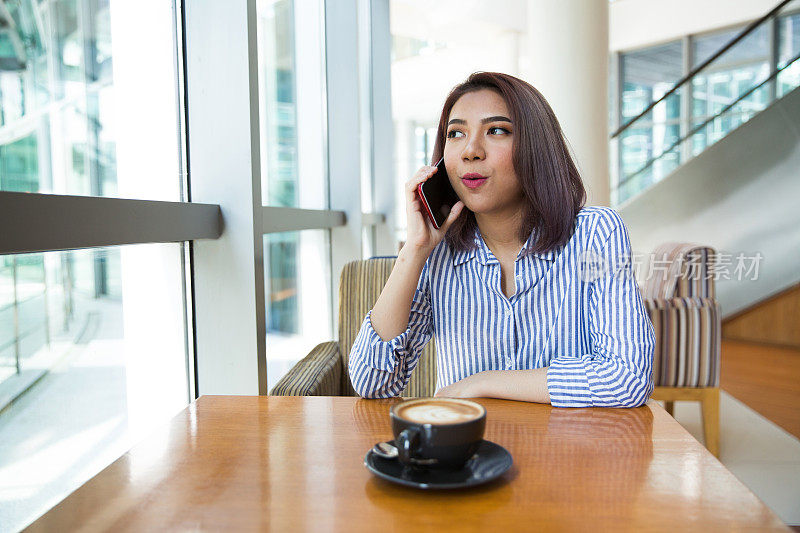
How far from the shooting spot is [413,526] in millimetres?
669

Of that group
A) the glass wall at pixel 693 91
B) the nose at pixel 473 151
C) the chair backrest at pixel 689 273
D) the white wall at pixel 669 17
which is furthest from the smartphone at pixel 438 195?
the white wall at pixel 669 17

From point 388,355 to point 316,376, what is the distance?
0.44 meters

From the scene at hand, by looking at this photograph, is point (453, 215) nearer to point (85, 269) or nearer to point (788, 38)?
point (85, 269)

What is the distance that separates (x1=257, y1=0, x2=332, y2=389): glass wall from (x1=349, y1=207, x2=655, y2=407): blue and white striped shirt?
1.34 meters

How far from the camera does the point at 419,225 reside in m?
1.43

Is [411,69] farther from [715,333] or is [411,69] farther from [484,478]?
[484,478]

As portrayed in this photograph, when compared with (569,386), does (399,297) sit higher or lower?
higher

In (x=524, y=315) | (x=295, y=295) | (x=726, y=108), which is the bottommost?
(x=295, y=295)

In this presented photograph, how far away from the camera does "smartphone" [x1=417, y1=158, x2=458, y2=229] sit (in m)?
1.42

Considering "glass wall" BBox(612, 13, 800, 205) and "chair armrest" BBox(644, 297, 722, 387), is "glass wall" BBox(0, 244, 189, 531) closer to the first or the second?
"chair armrest" BBox(644, 297, 722, 387)

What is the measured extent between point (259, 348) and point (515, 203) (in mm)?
879

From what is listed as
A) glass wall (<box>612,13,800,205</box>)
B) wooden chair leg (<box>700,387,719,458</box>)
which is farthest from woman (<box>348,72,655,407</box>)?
glass wall (<box>612,13,800,205</box>)

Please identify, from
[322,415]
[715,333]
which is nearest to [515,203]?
[322,415]

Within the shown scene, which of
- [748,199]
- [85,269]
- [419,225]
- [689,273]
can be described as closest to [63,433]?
[85,269]
